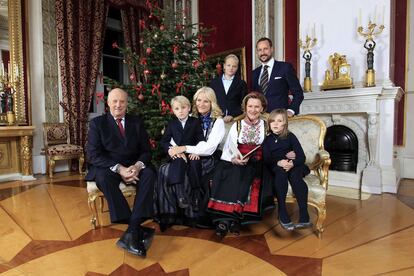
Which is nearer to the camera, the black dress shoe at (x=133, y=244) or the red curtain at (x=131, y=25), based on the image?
the black dress shoe at (x=133, y=244)

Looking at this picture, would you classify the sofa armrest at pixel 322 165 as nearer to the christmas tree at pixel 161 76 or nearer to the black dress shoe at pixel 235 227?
the black dress shoe at pixel 235 227

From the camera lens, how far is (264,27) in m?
4.96

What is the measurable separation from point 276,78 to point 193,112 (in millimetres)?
868

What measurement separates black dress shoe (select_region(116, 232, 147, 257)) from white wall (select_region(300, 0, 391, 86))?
3.46 m

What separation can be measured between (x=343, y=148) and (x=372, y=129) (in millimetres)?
494

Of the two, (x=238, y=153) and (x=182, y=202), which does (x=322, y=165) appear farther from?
(x=182, y=202)

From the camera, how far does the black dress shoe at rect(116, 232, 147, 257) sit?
1955 millimetres

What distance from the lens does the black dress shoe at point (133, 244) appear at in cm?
196

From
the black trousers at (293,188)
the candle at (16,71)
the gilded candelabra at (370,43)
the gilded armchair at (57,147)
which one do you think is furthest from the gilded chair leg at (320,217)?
the candle at (16,71)

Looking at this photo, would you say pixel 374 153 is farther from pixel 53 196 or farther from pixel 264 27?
pixel 53 196

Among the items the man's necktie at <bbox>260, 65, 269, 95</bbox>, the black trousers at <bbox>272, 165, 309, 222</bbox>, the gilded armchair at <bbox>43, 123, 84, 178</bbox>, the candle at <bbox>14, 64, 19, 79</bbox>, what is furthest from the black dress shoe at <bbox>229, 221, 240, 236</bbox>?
the candle at <bbox>14, 64, 19, 79</bbox>

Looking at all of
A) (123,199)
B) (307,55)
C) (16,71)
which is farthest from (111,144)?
(16,71)

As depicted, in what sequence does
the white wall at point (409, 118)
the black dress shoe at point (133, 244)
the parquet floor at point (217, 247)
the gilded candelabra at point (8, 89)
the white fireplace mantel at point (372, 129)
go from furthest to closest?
the gilded candelabra at point (8, 89), the white wall at point (409, 118), the white fireplace mantel at point (372, 129), the black dress shoe at point (133, 244), the parquet floor at point (217, 247)

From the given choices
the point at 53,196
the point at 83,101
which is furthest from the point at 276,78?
the point at 83,101
